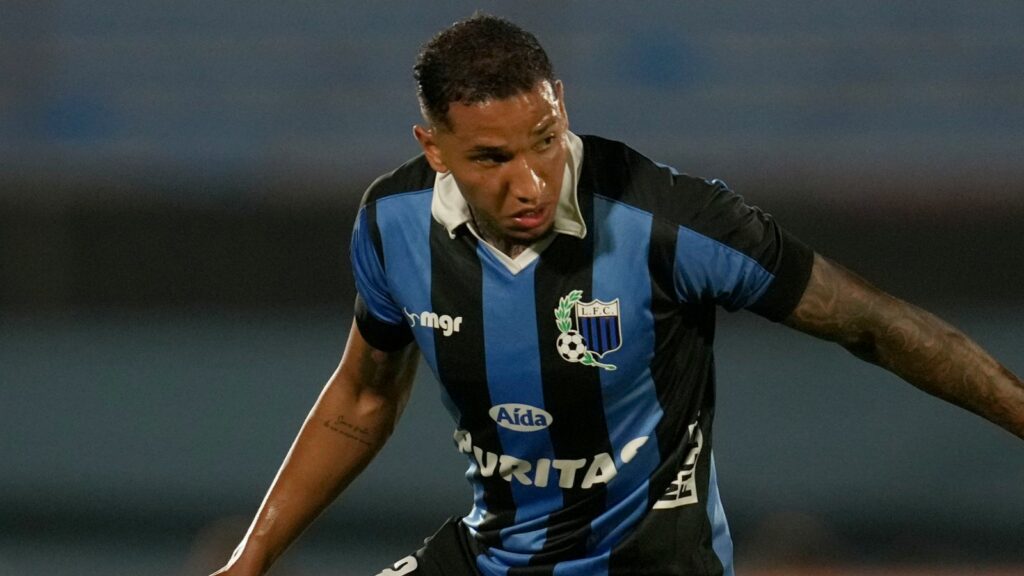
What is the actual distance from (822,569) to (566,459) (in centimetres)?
350

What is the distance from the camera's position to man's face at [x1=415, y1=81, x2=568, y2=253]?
100.0 inches

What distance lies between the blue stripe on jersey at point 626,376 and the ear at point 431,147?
28 cm

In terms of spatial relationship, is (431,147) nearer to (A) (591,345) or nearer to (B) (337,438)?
(A) (591,345)

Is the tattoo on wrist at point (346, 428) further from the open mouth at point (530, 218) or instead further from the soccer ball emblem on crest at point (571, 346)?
the open mouth at point (530, 218)

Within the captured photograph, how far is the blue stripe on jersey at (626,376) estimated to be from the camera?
8.85 feet

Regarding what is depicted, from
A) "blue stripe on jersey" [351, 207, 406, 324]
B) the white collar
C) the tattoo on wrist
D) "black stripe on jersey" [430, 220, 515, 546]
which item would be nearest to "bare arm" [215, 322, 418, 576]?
the tattoo on wrist

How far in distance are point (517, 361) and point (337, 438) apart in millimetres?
519

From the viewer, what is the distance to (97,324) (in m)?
9.41

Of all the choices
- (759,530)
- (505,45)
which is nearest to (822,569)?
(759,530)

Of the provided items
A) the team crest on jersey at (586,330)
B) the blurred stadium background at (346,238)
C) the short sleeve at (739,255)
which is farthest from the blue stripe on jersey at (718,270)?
the blurred stadium background at (346,238)

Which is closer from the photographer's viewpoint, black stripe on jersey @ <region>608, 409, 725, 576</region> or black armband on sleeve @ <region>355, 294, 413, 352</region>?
black stripe on jersey @ <region>608, 409, 725, 576</region>

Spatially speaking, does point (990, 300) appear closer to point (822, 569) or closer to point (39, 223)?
point (822, 569)

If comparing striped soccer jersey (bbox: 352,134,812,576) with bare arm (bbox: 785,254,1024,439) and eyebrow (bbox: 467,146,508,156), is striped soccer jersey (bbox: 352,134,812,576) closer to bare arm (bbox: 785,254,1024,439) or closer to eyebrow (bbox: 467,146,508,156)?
bare arm (bbox: 785,254,1024,439)

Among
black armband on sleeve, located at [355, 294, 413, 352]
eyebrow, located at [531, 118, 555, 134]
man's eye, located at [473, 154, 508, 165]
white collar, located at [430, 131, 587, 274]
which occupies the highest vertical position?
eyebrow, located at [531, 118, 555, 134]
